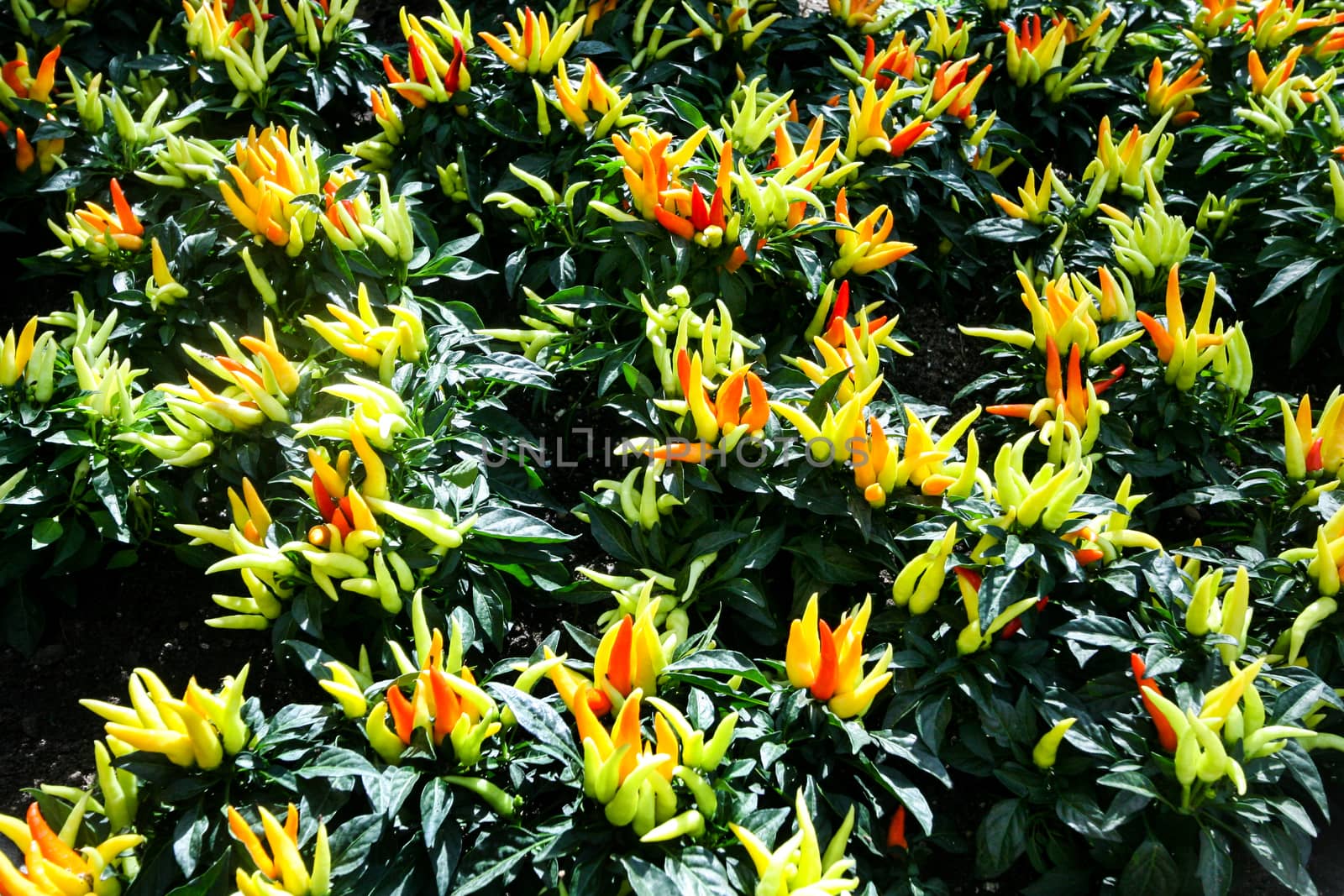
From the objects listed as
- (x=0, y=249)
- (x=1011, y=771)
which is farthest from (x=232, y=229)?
(x=1011, y=771)

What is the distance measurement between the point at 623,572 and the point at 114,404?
4.11 feet

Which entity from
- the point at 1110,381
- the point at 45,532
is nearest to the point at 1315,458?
the point at 1110,381

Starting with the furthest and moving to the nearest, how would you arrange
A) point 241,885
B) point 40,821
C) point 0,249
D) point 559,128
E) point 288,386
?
point 0,249, point 559,128, point 288,386, point 40,821, point 241,885

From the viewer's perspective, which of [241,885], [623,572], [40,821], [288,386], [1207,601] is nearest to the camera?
[241,885]

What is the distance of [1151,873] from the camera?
6.61ft

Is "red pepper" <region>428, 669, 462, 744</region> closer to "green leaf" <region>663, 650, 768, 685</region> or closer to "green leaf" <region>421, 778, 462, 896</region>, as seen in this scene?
"green leaf" <region>421, 778, 462, 896</region>

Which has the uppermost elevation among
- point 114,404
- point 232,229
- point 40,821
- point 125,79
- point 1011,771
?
point 125,79

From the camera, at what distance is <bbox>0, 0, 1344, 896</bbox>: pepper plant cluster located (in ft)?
6.39

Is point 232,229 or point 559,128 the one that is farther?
point 559,128

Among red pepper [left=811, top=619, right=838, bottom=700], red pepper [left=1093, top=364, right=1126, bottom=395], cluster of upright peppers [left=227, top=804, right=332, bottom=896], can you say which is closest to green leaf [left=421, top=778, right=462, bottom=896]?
cluster of upright peppers [left=227, top=804, right=332, bottom=896]

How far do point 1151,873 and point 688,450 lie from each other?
1198 mm

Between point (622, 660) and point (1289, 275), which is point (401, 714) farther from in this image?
point (1289, 275)

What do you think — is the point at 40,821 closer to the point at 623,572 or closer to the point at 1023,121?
the point at 623,572

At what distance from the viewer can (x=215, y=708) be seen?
189 cm
